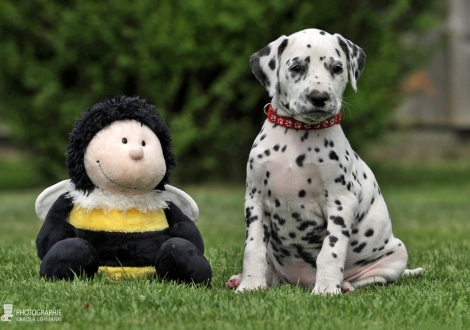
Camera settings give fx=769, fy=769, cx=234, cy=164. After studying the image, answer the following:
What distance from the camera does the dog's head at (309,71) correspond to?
4418 mm

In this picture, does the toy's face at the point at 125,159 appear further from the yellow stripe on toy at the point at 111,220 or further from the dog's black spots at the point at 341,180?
the dog's black spots at the point at 341,180

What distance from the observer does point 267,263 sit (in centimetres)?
495

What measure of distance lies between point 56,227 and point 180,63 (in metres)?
9.07

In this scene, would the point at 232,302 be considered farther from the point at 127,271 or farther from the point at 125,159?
the point at 125,159

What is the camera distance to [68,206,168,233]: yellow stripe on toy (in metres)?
4.76

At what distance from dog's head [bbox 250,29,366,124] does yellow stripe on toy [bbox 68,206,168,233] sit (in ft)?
3.74

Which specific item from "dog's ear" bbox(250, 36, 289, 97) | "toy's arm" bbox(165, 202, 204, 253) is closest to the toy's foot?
"toy's arm" bbox(165, 202, 204, 253)

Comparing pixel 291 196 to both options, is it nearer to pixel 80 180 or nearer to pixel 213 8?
pixel 80 180

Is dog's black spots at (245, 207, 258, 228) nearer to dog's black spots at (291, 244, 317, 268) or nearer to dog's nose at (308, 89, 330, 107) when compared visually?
dog's black spots at (291, 244, 317, 268)

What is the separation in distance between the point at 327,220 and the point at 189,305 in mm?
1058

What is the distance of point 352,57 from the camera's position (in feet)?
15.8

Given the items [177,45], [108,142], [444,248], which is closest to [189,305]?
[108,142]

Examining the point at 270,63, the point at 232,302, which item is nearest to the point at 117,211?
the point at 232,302

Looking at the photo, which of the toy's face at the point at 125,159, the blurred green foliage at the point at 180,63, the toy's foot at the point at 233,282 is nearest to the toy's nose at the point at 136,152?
the toy's face at the point at 125,159
